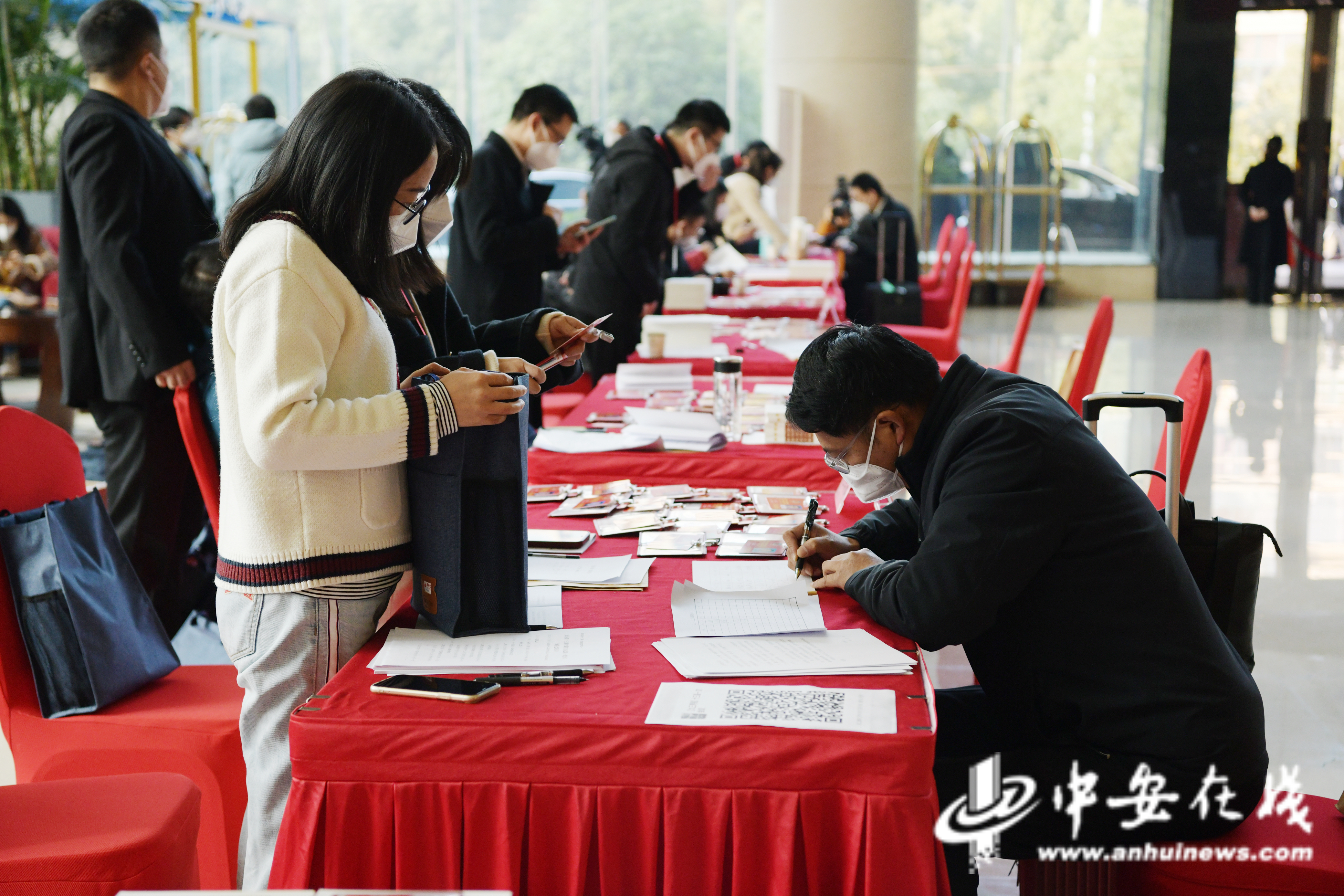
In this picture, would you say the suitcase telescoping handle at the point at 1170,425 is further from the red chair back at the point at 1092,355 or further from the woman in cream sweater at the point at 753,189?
the woman in cream sweater at the point at 753,189

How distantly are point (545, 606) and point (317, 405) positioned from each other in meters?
0.43

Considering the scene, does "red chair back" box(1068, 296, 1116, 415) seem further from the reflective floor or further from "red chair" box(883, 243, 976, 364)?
"red chair" box(883, 243, 976, 364)

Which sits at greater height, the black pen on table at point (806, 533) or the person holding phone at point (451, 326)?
the person holding phone at point (451, 326)

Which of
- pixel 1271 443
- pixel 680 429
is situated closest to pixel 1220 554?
pixel 680 429

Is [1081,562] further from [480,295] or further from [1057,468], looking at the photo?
[480,295]

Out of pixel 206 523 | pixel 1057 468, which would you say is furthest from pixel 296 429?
pixel 206 523

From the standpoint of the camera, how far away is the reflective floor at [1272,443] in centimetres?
285

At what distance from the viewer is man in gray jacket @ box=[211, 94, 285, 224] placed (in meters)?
6.00

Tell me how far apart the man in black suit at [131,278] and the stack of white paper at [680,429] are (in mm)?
1052

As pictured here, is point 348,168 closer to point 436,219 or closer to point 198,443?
point 436,219

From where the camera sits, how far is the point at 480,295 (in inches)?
153

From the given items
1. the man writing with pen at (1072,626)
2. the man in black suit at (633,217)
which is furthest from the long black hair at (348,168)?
the man in black suit at (633,217)

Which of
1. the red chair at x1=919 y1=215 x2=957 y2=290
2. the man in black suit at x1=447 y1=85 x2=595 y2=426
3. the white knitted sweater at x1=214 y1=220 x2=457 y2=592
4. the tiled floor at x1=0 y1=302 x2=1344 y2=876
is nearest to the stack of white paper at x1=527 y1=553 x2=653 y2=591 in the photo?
the white knitted sweater at x1=214 y1=220 x2=457 y2=592

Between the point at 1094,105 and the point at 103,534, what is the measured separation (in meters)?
12.1
